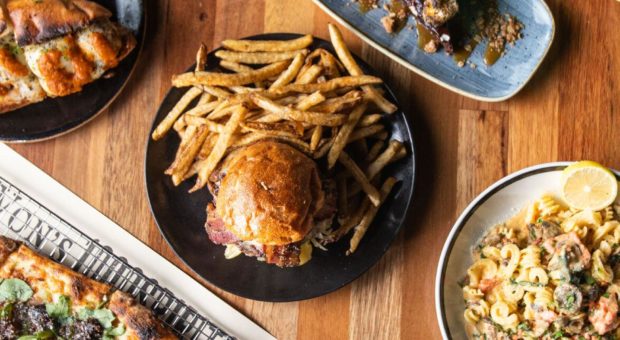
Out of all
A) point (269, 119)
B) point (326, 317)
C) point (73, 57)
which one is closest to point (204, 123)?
point (269, 119)

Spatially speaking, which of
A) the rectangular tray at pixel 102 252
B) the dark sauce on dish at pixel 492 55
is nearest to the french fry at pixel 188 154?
the rectangular tray at pixel 102 252

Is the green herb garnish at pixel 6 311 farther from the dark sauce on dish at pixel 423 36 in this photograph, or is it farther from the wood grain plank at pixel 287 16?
the dark sauce on dish at pixel 423 36

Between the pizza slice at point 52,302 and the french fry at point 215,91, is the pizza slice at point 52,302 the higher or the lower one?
the lower one

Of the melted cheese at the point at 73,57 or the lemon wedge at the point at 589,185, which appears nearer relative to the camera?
the lemon wedge at the point at 589,185

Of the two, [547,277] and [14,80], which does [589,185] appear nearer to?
[547,277]

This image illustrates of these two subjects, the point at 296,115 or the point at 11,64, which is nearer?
the point at 296,115

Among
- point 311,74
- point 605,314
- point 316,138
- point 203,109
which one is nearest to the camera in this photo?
point 605,314
